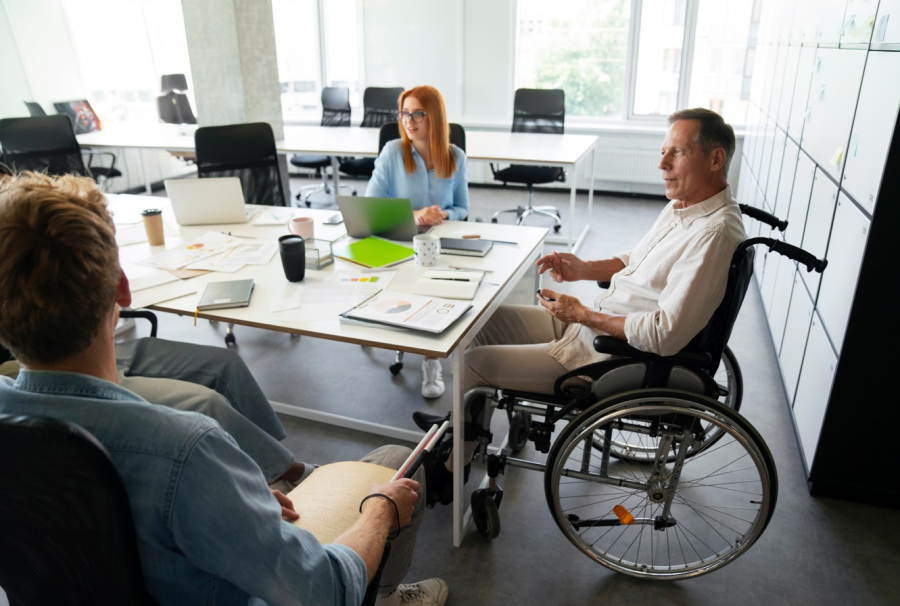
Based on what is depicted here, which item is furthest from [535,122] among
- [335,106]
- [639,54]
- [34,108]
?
[34,108]

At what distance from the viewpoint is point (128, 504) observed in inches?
30.1

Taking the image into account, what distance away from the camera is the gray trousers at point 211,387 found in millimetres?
1708

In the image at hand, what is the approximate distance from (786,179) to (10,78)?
6.83 m

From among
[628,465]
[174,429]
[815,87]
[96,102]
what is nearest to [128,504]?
[174,429]

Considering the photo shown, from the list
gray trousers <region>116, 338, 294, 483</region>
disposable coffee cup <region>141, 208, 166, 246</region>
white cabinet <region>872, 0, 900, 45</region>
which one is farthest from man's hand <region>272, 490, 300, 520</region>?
white cabinet <region>872, 0, 900, 45</region>

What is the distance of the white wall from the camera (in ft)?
19.6

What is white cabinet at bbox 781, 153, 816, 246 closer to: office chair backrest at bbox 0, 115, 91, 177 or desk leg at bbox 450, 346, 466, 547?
desk leg at bbox 450, 346, 466, 547

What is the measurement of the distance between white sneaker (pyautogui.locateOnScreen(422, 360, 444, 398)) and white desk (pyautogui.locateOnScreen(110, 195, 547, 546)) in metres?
0.36

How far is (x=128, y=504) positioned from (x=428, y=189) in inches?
96.8

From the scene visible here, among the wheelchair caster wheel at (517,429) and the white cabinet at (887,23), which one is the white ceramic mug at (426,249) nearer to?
the wheelchair caster wheel at (517,429)

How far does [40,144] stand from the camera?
4.61 metres

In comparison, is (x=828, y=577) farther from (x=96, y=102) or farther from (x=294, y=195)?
(x=96, y=102)

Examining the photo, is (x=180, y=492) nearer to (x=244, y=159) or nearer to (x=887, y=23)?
(x=887, y=23)

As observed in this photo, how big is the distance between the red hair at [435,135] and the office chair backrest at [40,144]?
9.78 feet
